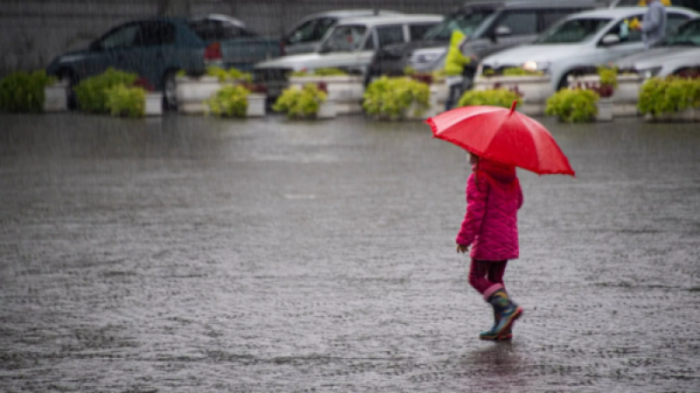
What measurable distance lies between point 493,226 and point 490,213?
62 millimetres

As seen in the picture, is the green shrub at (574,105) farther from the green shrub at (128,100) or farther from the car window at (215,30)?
the car window at (215,30)

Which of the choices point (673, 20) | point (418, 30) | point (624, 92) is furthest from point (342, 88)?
point (673, 20)

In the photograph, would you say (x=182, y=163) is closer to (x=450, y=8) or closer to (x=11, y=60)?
(x=11, y=60)

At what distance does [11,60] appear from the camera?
110 feet

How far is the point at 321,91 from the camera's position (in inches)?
880

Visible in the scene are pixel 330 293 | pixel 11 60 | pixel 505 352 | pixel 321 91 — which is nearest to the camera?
pixel 505 352

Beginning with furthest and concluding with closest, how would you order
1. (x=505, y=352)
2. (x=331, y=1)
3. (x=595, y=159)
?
(x=331, y=1), (x=595, y=159), (x=505, y=352)

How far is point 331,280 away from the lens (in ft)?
23.8

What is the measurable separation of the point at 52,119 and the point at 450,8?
1983cm

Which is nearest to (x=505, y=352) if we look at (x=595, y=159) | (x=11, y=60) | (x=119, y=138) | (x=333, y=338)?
(x=333, y=338)

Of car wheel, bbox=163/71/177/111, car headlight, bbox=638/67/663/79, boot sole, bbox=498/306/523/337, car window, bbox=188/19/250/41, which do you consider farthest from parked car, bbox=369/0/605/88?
boot sole, bbox=498/306/523/337

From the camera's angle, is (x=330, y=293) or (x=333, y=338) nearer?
(x=333, y=338)

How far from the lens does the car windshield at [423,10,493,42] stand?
2503 cm

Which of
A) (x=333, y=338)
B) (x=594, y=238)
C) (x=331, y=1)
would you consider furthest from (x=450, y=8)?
(x=333, y=338)
